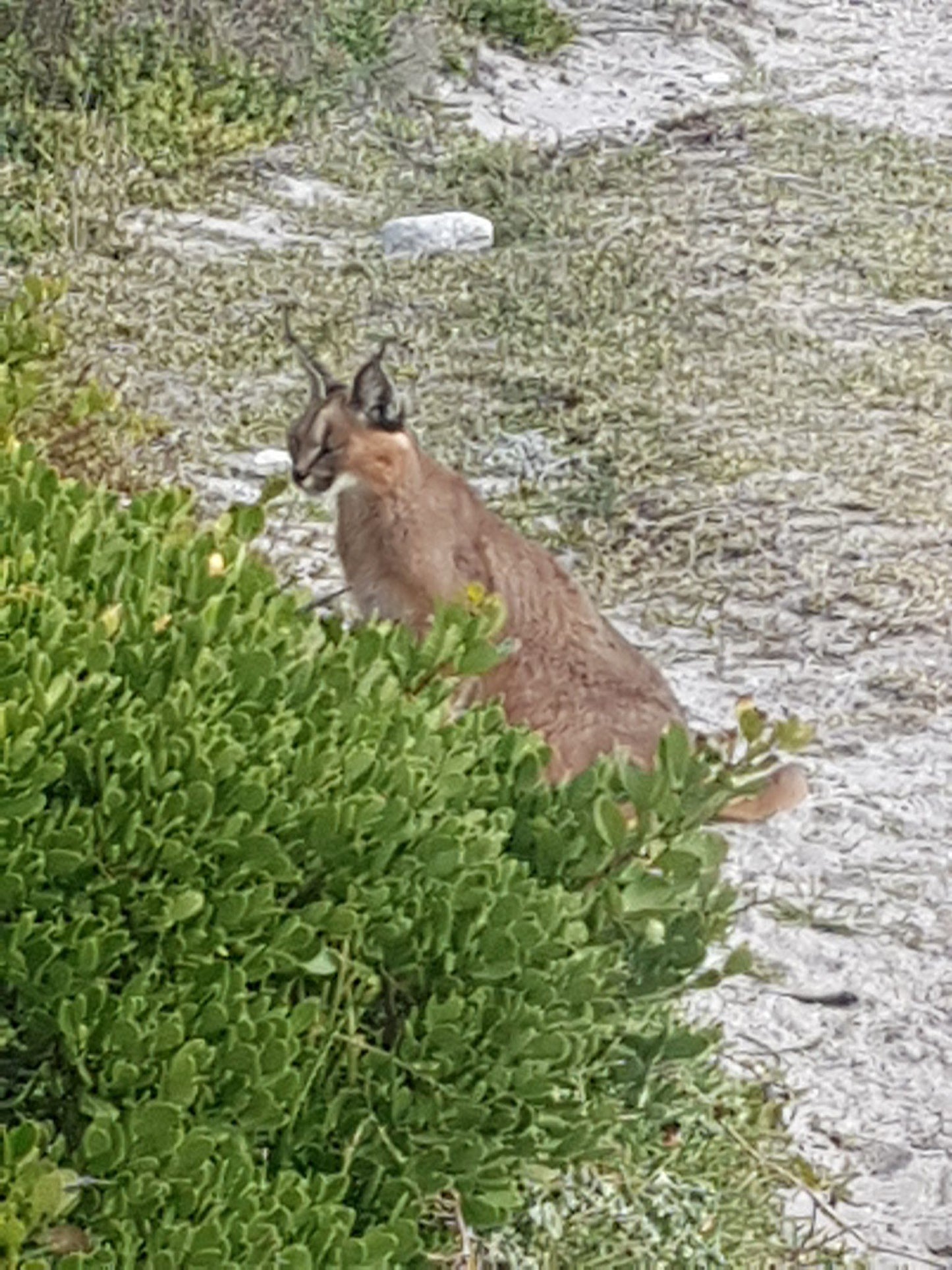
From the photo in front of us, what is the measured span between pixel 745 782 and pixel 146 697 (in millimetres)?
1014

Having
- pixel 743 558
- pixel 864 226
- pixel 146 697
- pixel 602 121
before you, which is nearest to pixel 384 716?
pixel 146 697

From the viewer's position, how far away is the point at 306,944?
3.78 m

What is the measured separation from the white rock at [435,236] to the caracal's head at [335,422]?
4.62 metres

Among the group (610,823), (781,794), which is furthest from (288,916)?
(781,794)

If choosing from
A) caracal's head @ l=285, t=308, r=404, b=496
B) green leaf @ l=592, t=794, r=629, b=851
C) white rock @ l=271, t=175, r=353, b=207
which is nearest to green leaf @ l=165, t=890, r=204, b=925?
green leaf @ l=592, t=794, r=629, b=851

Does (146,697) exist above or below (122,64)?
above

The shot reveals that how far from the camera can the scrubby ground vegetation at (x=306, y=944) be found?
3596mm

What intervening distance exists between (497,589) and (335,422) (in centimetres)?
77

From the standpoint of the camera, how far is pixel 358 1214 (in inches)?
156

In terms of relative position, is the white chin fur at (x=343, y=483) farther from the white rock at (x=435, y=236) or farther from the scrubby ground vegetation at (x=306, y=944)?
the white rock at (x=435, y=236)

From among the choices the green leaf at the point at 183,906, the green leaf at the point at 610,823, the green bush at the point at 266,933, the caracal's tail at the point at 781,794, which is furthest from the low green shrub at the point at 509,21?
the green leaf at the point at 183,906

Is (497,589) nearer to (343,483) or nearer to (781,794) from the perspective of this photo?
(343,483)

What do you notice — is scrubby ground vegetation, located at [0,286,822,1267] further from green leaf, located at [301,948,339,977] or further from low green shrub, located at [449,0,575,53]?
low green shrub, located at [449,0,575,53]

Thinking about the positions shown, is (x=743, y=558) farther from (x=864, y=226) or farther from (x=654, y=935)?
(x=654, y=935)
